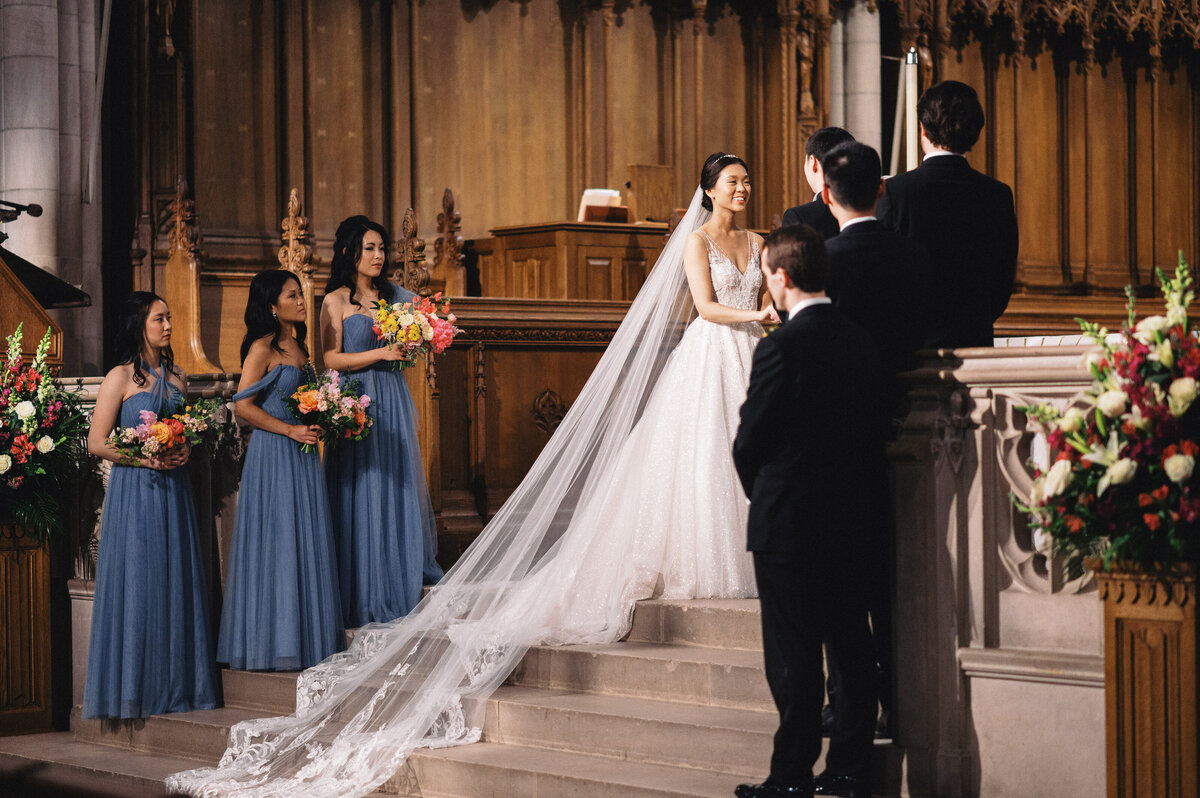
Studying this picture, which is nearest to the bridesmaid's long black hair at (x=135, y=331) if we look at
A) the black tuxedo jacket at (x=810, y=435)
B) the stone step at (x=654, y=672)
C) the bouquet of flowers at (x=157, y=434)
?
the bouquet of flowers at (x=157, y=434)

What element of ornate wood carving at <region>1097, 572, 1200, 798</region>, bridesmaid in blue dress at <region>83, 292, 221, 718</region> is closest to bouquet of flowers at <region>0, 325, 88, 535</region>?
bridesmaid in blue dress at <region>83, 292, 221, 718</region>

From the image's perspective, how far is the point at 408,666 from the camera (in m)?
6.01

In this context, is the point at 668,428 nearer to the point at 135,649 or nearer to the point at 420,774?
the point at 420,774

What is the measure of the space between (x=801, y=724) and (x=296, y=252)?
5737 millimetres

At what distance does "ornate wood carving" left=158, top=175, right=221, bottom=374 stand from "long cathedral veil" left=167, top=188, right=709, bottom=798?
3802mm

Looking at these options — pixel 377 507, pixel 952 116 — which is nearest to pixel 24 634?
pixel 377 507

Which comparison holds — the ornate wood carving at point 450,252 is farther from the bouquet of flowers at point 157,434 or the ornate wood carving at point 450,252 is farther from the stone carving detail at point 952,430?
the stone carving detail at point 952,430

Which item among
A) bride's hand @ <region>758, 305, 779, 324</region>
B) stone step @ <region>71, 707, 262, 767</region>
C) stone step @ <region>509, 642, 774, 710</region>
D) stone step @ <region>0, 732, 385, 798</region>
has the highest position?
bride's hand @ <region>758, 305, 779, 324</region>

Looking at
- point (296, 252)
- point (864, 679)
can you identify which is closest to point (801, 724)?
point (864, 679)

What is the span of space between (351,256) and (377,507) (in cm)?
114

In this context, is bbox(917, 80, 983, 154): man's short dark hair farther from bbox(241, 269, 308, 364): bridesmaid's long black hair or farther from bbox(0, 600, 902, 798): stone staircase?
bbox(241, 269, 308, 364): bridesmaid's long black hair

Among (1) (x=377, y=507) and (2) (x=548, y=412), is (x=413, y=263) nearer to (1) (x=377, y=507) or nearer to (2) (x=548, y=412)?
(2) (x=548, y=412)

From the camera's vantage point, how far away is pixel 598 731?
215 inches

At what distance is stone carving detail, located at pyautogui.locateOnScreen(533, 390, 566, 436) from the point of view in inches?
332
